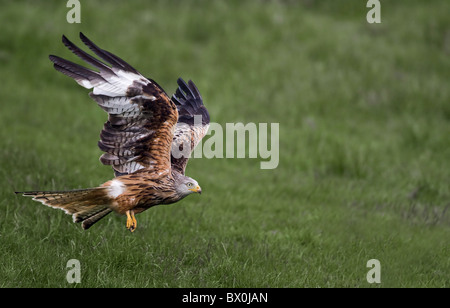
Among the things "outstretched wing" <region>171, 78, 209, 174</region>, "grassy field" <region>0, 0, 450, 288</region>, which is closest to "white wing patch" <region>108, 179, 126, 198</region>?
"outstretched wing" <region>171, 78, 209, 174</region>

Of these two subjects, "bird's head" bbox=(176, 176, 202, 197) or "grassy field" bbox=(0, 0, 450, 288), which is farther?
"grassy field" bbox=(0, 0, 450, 288)

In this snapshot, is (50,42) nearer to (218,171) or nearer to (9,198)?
(218,171)

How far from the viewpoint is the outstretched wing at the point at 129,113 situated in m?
5.01

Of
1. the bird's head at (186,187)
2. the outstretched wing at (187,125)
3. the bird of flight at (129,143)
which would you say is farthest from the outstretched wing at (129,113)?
the outstretched wing at (187,125)

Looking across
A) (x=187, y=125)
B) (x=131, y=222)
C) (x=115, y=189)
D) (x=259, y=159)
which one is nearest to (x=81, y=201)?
(x=115, y=189)

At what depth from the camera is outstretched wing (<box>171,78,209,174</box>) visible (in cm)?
582

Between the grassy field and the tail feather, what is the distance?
0.84 meters

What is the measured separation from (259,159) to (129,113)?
19.3ft

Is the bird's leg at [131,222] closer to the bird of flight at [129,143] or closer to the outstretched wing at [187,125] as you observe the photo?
the bird of flight at [129,143]

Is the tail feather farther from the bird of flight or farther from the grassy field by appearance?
the grassy field

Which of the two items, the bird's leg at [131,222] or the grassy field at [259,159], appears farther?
the grassy field at [259,159]

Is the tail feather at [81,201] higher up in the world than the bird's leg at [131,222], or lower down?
higher up

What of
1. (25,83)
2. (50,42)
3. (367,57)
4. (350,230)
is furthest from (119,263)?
(367,57)

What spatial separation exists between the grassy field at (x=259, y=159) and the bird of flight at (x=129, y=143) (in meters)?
0.99
